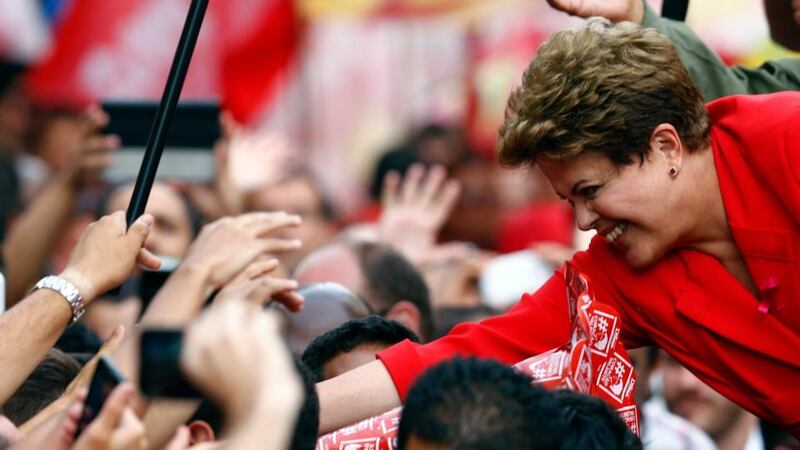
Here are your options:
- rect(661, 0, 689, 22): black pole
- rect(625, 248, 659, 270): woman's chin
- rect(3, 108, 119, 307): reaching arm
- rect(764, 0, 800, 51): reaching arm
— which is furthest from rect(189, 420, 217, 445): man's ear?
rect(3, 108, 119, 307): reaching arm

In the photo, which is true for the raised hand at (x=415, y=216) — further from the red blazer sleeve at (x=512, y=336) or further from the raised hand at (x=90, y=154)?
the red blazer sleeve at (x=512, y=336)

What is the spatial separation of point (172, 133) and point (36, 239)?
87 centimetres

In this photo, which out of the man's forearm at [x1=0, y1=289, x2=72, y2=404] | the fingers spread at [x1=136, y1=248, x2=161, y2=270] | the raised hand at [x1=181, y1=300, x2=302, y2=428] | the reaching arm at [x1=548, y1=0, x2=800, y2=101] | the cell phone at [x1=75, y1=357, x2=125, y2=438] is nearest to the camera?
the raised hand at [x1=181, y1=300, x2=302, y2=428]

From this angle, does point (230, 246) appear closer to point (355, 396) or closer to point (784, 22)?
point (355, 396)

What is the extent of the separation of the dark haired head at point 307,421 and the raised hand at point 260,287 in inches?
12.8

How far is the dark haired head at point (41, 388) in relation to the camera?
359 centimetres

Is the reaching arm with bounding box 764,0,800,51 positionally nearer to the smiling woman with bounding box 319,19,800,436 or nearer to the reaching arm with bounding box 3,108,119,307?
the smiling woman with bounding box 319,19,800,436

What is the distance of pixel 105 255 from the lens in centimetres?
336

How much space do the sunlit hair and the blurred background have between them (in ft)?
18.7

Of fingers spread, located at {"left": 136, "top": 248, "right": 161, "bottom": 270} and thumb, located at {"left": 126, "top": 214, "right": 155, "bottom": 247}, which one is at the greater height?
thumb, located at {"left": 126, "top": 214, "right": 155, "bottom": 247}

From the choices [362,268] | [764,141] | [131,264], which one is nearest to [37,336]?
[131,264]

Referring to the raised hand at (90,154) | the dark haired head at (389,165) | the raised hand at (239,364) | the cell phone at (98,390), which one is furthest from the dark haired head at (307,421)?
the dark haired head at (389,165)

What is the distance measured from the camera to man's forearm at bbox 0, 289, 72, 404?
311 cm

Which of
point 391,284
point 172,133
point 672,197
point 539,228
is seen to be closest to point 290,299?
point 672,197
